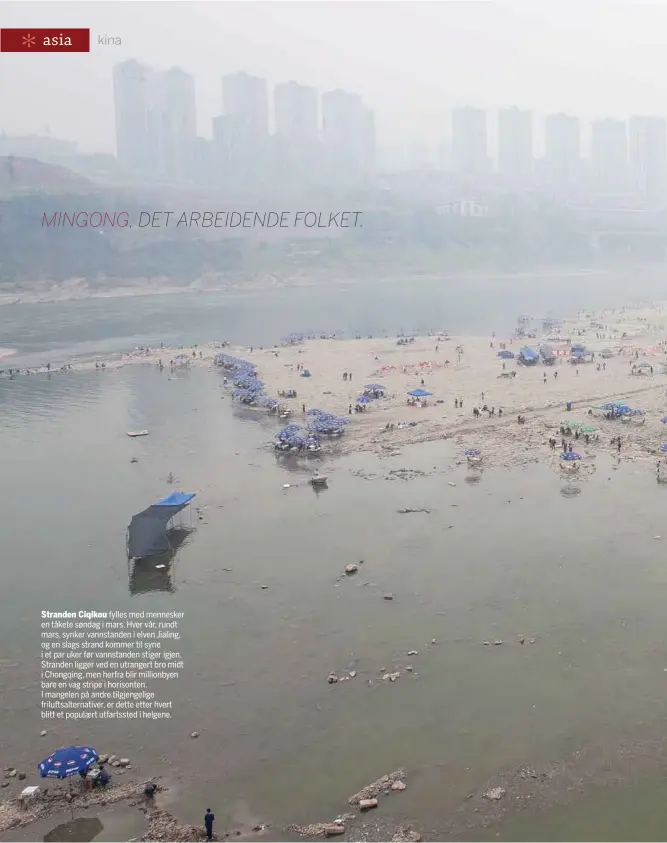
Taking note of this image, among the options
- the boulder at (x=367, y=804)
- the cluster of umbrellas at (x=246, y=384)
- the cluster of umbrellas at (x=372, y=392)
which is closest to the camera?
the boulder at (x=367, y=804)

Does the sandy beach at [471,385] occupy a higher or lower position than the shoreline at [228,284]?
lower

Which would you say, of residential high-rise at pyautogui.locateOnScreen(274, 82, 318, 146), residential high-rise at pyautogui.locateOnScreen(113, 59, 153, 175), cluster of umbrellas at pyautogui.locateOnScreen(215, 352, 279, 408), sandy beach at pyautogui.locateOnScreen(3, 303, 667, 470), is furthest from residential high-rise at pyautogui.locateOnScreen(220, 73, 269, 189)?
cluster of umbrellas at pyautogui.locateOnScreen(215, 352, 279, 408)

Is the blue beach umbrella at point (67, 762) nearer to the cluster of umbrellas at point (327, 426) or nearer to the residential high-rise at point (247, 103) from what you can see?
the cluster of umbrellas at point (327, 426)

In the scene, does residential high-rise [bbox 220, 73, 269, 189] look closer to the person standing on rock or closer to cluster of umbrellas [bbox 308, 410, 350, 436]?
cluster of umbrellas [bbox 308, 410, 350, 436]

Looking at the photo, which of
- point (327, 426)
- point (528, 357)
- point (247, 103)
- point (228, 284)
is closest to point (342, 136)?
point (247, 103)

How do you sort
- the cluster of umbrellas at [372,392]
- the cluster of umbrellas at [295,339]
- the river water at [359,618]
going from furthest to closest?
the cluster of umbrellas at [295,339]
the cluster of umbrellas at [372,392]
the river water at [359,618]

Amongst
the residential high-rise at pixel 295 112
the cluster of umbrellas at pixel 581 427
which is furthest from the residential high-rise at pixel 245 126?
the cluster of umbrellas at pixel 581 427

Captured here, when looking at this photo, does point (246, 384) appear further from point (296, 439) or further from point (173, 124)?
point (173, 124)
